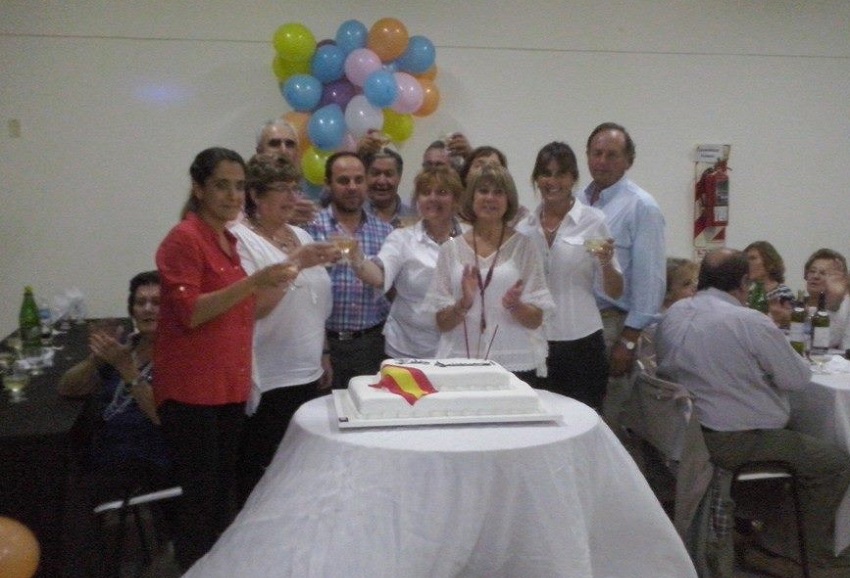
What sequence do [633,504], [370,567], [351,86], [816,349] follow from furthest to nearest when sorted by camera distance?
[351,86] < [816,349] < [633,504] < [370,567]

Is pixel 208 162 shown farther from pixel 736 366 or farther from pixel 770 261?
pixel 770 261

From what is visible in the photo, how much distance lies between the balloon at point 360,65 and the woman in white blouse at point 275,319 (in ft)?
6.84

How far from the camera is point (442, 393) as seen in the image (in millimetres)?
2055

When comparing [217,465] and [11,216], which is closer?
[217,465]

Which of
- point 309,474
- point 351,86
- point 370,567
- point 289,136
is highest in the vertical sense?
point 351,86

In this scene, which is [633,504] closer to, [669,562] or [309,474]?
[669,562]

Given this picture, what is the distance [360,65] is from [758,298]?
249 cm

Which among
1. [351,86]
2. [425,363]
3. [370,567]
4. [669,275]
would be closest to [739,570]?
[669,275]

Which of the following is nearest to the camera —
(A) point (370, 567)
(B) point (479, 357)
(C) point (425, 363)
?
(A) point (370, 567)

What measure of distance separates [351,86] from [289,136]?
1.31 meters

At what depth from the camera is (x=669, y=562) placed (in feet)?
6.98

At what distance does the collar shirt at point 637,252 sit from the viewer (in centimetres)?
329

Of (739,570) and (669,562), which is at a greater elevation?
(669,562)

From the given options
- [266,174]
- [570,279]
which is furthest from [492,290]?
[266,174]
